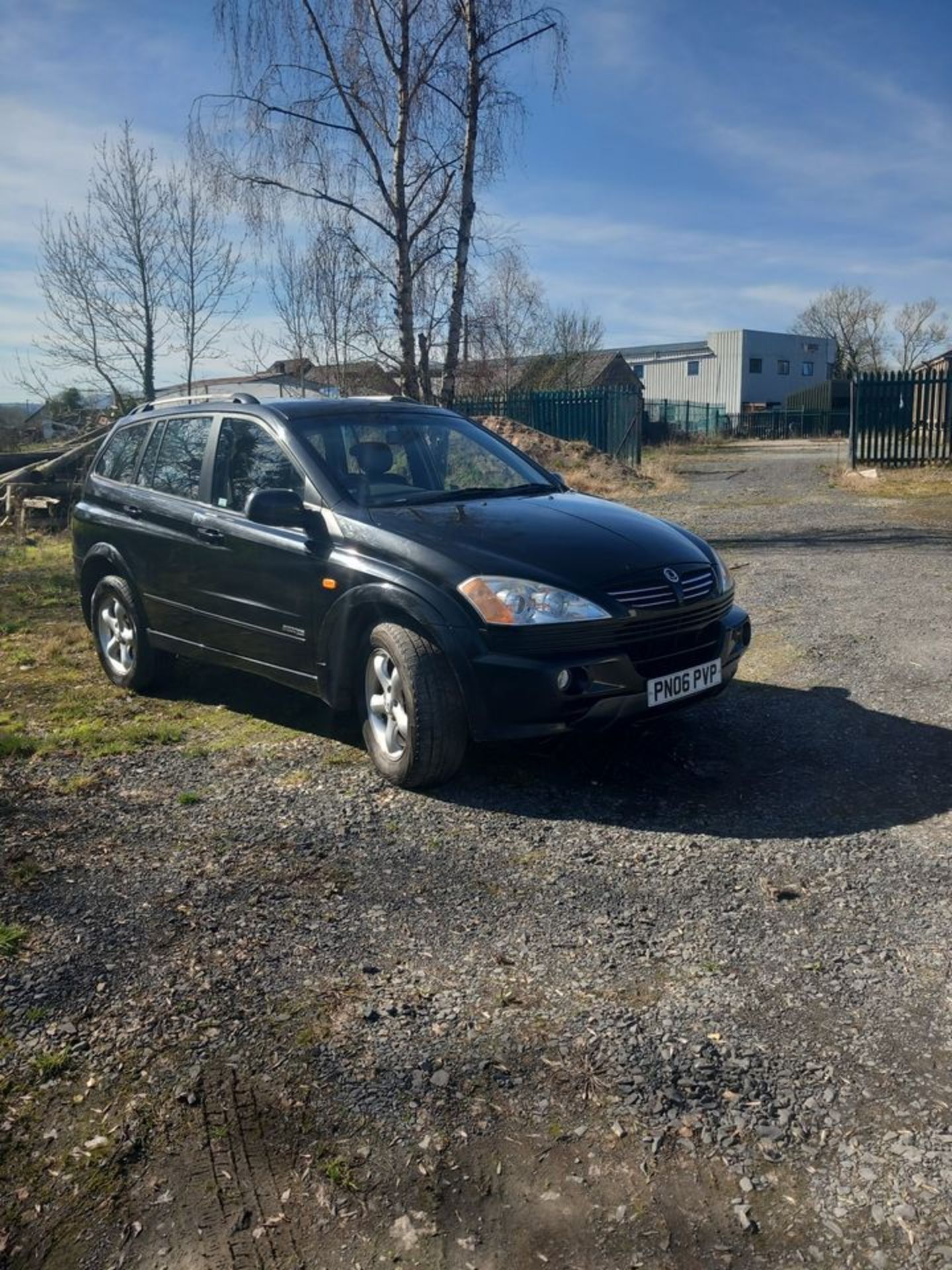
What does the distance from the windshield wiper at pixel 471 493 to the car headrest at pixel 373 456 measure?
276 millimetres

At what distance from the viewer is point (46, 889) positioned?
3.96 metres

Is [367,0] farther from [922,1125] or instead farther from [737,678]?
[922,1125]

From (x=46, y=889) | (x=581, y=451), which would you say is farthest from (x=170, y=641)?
(x=581, y=451)

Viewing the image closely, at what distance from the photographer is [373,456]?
18.7 feet

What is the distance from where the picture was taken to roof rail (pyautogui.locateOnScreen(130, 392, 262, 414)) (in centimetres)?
607

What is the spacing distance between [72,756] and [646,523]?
3.21 m

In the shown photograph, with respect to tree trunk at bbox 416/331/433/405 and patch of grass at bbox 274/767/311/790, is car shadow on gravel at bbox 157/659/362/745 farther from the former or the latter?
tree trunk at bbox 416/331/433/405

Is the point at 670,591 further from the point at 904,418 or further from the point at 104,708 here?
the point at 904,418

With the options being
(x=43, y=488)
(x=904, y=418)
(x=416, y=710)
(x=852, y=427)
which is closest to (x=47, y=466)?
(x=43, y=488)

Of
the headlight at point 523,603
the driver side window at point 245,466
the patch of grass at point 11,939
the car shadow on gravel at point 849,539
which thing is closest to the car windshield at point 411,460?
the driver side window at point 245,466

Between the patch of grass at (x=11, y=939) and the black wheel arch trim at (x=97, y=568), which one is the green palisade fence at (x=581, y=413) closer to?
the black wheel arch trim at (x=97, y=568)

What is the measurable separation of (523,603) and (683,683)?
2.88 ft

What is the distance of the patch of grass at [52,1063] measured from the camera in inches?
112

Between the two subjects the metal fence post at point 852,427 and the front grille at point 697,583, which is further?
the metal fence post at point 852,427
